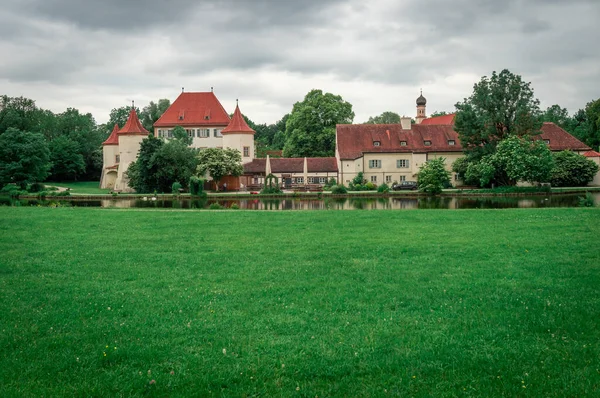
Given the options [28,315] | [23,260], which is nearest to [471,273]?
[28,315]

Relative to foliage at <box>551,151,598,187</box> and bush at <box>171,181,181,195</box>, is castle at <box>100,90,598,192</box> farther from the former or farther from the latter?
bush at <box>171,181,181,195</box>

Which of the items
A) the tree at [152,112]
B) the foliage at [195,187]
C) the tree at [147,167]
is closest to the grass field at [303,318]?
the foliage at [195,187]

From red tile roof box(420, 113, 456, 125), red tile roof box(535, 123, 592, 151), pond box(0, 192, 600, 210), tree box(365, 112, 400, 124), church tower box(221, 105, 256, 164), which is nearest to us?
pond box(0, 192, 600, 210)

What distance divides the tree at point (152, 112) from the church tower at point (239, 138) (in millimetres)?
24902

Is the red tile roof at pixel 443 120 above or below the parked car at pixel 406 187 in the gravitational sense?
above

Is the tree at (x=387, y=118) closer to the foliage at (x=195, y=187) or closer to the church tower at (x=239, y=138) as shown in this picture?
the church tower at (x=239, y=138)

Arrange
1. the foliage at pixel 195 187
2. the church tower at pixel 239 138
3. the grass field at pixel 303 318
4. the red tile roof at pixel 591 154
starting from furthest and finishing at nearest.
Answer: the church tower at pixel 239 138 < the red tile roof at pixel 591 154 < the foliage at pixel 195 187 < the grass field at pixel 303 318

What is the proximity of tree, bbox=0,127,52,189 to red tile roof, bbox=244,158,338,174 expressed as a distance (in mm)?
22533

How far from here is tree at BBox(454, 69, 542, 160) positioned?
49062 mm

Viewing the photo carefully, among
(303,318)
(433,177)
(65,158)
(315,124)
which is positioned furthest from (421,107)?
(303,318)

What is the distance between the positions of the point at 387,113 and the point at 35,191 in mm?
90464

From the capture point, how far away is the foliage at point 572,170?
49.8 meters

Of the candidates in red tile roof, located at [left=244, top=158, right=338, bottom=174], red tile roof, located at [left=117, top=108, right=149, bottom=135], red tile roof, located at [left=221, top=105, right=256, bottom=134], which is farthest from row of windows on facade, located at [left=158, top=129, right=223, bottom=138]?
red tile roof, located at [left=244, top=158, right=338, bottom=174]

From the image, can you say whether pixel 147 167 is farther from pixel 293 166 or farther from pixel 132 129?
pixel 293 166
